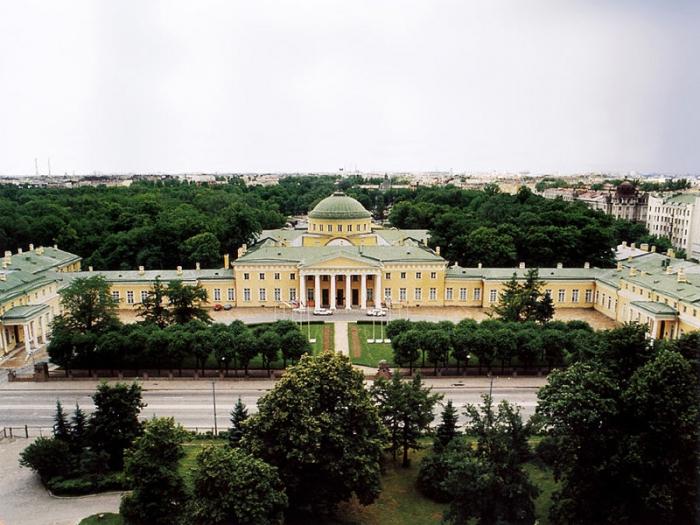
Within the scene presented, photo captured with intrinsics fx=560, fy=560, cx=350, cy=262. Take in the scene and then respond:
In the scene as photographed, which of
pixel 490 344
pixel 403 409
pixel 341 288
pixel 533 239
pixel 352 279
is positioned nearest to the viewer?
pixel 403 409

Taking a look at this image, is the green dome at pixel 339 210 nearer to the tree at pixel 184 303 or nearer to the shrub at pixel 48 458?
the tree at pixel 184 303

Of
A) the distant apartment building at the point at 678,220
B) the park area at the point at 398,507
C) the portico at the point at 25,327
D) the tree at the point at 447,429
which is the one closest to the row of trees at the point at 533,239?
the distant apartment building at the point at 678,220

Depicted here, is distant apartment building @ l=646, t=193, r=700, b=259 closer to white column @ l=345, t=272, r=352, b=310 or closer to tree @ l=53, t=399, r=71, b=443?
white column @ l=345, t=272, r=352, b=310

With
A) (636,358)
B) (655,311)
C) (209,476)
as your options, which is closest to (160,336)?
(209,476)

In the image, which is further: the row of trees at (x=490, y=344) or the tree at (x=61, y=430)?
the row of trees at (x=490, y=344)

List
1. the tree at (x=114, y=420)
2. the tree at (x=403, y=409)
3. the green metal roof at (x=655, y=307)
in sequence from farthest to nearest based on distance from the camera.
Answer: the green metal roof at (x=655, y=307) < the tree at (x=114, y=420) < the tree at (x=403, y=409)

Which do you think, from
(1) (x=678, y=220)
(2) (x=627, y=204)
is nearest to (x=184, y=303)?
(1) (x=678, y=220)

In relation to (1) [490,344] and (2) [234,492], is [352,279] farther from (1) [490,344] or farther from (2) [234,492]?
(2) [234,492]
